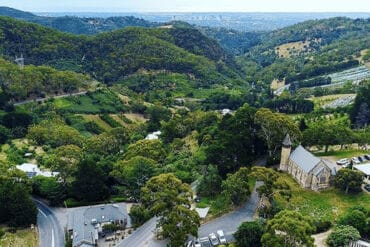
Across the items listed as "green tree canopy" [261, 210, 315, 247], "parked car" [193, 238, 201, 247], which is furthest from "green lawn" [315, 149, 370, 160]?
"parked car" [193, 238, 201, 247]

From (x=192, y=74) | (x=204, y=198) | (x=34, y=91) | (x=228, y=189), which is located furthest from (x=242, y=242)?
(x=192, y=74)

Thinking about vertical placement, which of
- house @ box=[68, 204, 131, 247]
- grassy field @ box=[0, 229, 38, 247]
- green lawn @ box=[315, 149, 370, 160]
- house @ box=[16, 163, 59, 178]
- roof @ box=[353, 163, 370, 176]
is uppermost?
roof @ box=[353, 163, 370, 176]

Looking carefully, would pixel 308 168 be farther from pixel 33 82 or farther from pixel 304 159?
pixel 33 82

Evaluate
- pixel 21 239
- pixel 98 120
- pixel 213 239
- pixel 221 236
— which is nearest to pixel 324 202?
pixel 221 236

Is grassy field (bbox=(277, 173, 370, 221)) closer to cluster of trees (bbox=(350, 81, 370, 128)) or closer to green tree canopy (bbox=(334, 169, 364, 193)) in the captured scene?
green tree canopy (bbox=(334, 169, 364, 193))

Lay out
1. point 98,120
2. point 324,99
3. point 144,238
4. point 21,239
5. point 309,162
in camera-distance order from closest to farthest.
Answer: point 144,238 → point 21,239 → point 309,162 → point 98,120 → point 324,99

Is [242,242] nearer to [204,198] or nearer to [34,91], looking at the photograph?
[204,198]
